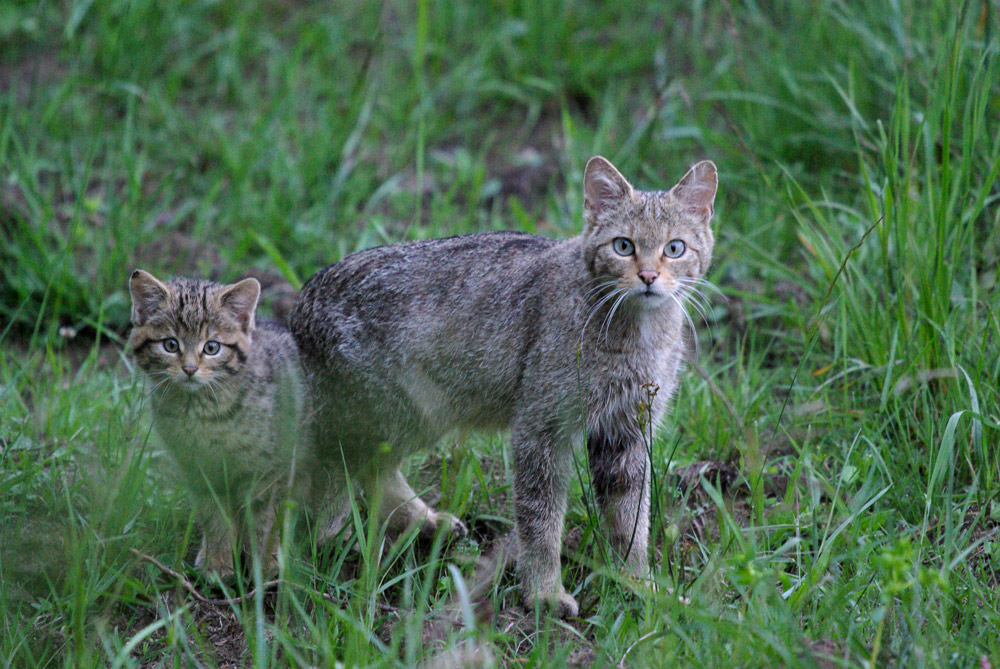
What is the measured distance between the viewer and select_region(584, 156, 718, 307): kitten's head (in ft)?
12.8

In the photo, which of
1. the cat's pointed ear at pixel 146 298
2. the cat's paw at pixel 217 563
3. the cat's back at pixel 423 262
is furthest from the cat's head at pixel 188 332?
the cat's paw at pixel 217 563

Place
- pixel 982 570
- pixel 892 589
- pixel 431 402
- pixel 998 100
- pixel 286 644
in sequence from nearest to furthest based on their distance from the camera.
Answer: pixel 892 589 → pixel 286 644 → pixel 982 570 → pixel 431 402 → pixel 998 100

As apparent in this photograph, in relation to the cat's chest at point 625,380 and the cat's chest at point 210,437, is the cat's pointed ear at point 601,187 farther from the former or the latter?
the cat's chest at point 210,437

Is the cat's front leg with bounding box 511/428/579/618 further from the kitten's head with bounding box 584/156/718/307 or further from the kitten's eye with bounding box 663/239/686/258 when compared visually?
the kitten's eye with bounding box 663/239/686/258

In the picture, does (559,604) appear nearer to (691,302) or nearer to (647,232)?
(691,302)

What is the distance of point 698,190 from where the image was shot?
4.17m

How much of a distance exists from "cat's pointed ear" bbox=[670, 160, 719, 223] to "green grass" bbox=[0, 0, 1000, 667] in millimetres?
693

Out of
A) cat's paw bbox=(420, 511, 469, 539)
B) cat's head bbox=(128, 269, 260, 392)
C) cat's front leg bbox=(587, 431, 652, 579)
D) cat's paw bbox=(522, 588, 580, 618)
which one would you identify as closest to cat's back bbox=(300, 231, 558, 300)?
cat's head bbox=(128, 269, 260, 392)

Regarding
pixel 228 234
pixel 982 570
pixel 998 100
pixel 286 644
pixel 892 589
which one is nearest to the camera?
pixel 892 589

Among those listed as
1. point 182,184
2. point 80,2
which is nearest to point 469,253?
point 182,184

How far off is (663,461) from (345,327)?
1495 mm

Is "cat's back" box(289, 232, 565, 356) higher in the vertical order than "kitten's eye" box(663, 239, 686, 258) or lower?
lower

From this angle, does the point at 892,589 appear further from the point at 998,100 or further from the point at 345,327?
the point at 998,100

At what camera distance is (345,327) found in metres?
4.25
